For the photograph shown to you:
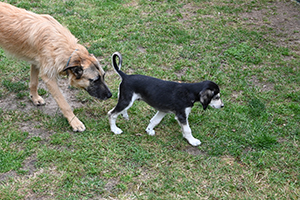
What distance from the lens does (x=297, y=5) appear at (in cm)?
1002

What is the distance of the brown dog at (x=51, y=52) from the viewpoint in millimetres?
4805

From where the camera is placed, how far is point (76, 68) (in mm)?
4770

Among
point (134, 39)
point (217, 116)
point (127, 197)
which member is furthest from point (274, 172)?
point (134, 39)

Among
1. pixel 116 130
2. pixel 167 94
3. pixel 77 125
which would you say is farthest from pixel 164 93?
pixel 77 125

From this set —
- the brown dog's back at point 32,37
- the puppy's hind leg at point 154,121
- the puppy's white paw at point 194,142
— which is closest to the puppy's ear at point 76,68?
the brown dog's back at point 32,37

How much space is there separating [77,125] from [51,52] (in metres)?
1.30

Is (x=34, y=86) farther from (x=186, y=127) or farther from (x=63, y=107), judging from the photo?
(x=186, y=127)

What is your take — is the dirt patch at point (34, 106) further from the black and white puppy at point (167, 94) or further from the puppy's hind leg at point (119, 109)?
the black and white puppy at point (167, 94)

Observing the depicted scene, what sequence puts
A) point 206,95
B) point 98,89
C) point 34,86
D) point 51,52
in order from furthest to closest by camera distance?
point 34,86, point 98,89, point 51,52, point 206,95

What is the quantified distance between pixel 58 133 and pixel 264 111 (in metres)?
3.87

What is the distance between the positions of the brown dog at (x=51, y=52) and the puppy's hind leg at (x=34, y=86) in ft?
1.28

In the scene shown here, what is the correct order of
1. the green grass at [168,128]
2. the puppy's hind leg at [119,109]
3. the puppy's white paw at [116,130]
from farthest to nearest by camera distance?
the puppy's white paw at [116,130]
the puppy's hind leg at [119,109]
the green grass at [168,128]

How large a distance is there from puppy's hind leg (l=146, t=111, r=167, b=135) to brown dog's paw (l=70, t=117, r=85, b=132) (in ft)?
3.74

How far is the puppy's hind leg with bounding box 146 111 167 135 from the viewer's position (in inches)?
196
